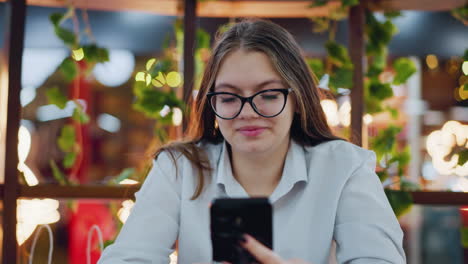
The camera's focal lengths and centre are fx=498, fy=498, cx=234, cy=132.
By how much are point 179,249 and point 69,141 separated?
0.81 meters

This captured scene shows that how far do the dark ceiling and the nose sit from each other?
96cm

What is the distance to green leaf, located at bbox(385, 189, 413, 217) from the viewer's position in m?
1.56

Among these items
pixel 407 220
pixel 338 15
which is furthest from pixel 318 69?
pixel 407 220

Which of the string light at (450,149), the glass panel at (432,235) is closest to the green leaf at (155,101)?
the string light at (450,149)

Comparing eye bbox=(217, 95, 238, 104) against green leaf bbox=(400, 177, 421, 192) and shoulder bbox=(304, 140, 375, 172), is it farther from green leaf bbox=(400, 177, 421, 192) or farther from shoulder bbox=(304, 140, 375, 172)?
green leaf bbox=(400, 177, 421, 192)

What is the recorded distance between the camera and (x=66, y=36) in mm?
1697

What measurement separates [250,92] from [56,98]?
2.89 feet

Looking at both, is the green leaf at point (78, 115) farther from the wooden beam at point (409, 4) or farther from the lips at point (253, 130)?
the wooden beam at point (409, 4)

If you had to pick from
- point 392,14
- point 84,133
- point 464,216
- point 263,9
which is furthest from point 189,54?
point 84,133

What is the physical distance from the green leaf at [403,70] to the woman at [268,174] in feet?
1.54

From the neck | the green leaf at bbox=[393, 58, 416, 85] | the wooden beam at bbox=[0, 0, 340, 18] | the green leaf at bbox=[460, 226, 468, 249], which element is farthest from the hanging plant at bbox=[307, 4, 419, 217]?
the neck

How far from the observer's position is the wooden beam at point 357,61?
64.1 inches

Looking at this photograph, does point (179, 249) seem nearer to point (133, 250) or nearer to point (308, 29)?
point (133, 250)

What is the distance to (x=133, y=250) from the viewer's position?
3.84 ft
